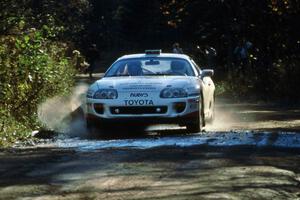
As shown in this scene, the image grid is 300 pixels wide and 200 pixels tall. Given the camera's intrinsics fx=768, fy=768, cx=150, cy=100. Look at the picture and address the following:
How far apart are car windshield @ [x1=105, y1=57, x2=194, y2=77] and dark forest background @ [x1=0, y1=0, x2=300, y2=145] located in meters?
1.53

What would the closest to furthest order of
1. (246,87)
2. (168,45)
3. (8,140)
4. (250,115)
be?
(8,140) < (250,115) < (246,87) < (168,45)

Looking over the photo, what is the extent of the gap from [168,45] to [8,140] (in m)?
63.7

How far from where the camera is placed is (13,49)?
1366cm

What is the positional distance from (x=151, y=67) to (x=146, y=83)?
4.26 feet

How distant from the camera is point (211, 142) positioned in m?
10.3

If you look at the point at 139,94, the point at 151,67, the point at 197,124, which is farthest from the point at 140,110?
the point at 151,67

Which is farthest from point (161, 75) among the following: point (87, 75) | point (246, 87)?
point (87, 75)

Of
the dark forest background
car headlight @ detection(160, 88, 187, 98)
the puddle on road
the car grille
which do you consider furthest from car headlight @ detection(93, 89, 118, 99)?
the dark forest background

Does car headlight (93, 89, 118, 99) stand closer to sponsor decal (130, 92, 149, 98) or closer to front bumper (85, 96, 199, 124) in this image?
front bumper (85, 96, 199, 124)

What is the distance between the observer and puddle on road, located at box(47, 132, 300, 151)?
396 inches

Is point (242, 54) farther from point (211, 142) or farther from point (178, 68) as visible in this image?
point (211, 142)

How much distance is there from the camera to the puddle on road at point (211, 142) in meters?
10.1

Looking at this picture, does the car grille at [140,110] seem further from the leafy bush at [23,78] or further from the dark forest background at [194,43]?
the dark forest background at [194,43]

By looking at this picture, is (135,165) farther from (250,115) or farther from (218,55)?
(218,55)
